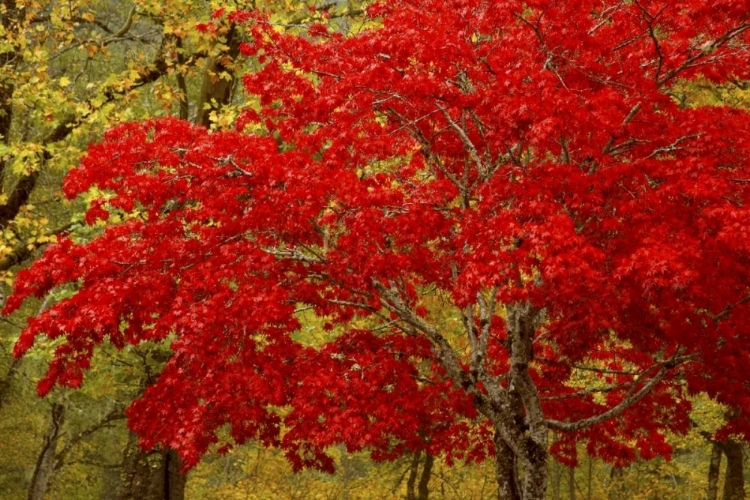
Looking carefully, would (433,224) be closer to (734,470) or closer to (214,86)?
(214,86)

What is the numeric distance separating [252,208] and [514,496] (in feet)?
15.8

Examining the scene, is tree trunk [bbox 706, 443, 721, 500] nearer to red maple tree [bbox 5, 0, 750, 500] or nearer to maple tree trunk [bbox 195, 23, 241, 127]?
red maple tree [bbox 5, 0, 750, 500]

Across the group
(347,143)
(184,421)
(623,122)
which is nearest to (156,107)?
(347,143)

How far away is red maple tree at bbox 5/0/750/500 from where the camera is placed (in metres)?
7.08

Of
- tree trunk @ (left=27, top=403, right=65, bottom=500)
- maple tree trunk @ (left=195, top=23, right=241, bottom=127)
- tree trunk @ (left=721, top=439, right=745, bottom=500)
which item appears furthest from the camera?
tree trunk @ (left=27, top=403, right=65, bottom=500)

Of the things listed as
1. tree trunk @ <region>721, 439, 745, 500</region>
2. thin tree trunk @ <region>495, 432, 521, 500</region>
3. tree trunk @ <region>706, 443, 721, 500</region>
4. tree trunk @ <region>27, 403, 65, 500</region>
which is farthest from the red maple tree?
tree trunk @ <region>27, 403, 65, 500</region>

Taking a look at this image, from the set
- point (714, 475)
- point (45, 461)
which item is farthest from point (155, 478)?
point (714, 475)

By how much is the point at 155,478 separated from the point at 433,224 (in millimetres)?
7260

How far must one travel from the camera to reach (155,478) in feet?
40.0

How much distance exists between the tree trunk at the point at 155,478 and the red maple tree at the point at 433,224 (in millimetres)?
3801

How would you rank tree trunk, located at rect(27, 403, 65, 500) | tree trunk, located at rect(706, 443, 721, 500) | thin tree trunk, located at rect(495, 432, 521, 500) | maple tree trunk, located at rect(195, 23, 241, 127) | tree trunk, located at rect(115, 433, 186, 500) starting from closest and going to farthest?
thin tree trunk, located at rect(495, 432, 521, 500) → tree trunk, located at rect(115, 433, 186, 500) → maple tree trunk, located at rect(195, 23, 241, 127) → tree trunk, located at rect(706, 443, 721, 500) → tree trunk, located at rect(27, 403, 65, 500)

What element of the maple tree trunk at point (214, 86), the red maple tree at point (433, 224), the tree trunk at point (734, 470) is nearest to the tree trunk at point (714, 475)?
the tree trunk at point (734, 470)

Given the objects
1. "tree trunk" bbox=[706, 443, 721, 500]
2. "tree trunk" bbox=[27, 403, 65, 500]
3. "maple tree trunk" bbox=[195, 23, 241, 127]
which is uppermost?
"maple tree trunk" bbox=[195, 23, 241, 127]

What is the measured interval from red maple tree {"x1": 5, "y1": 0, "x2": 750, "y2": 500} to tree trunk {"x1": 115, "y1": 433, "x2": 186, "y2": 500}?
150 inches
